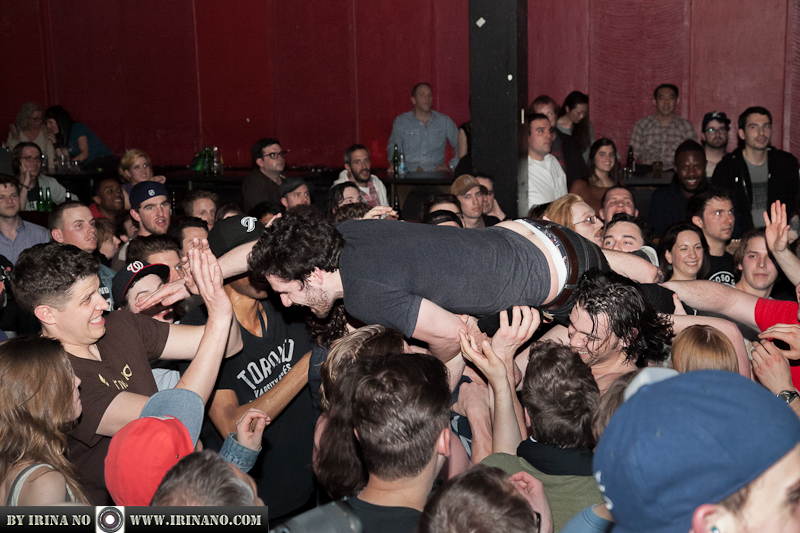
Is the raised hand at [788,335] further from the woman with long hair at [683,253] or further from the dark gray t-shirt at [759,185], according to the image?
the dark gray t-shirt at [759,185]

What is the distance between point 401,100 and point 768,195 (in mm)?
4883

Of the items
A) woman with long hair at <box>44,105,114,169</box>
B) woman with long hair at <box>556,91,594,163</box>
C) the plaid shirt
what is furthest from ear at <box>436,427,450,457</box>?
woman with long hair at <box>44,105,114,169</box>

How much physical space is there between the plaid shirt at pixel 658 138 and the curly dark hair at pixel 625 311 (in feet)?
17.6

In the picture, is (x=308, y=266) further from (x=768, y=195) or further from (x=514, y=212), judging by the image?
(x=768, y=195)

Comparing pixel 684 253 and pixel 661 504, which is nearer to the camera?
pixel 661 504

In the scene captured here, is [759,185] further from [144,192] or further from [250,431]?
[250,431]

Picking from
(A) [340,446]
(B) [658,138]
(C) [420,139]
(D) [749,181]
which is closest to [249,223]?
(A) [340,446]

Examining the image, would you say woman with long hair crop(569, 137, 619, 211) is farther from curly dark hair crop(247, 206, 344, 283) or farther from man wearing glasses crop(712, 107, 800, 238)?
curly dark hair crop(247, 206, 344, 283)

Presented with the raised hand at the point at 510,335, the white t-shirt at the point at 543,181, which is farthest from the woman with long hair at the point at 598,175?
the raised hand at the point at 510,335

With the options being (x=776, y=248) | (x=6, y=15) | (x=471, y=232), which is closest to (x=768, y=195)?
(x=776, y=248)

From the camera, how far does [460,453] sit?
5.96 ft

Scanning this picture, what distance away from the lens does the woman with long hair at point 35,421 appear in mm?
1550

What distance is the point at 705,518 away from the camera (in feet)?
2.83

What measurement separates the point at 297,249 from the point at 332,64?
7631mm
